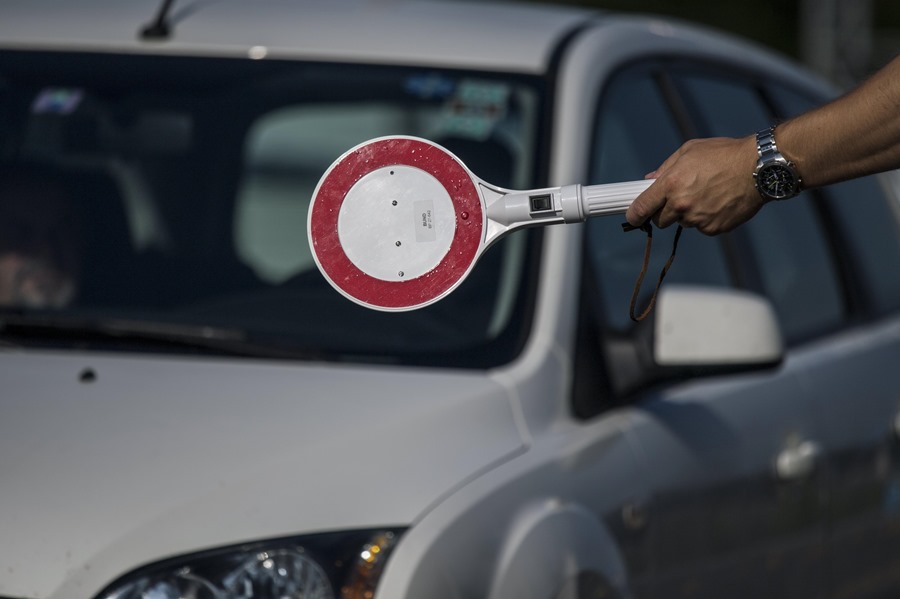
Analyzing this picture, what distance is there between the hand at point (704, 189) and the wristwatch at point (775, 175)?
1 cm

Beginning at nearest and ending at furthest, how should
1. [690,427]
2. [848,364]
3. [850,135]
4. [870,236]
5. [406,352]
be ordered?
[850,135]
[406,352]
[690,427]
[848,364]
[870,236]

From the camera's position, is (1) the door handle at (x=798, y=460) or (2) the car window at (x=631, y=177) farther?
(1) the door handle at (x=798, y=460)

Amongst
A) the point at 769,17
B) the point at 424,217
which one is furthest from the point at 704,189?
the point at 769,17

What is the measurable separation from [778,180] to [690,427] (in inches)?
57.7

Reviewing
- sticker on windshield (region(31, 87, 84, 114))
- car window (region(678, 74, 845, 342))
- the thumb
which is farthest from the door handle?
the thumb

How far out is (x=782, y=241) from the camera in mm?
4121

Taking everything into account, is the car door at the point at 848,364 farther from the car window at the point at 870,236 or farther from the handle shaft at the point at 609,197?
the handle shaft at the point at 609,197

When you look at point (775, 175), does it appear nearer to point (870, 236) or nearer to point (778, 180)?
point (778, 180)

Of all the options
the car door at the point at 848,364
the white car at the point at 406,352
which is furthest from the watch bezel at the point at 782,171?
the car door at the point at 848,364

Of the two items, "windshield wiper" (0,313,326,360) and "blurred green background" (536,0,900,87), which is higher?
"blurred green background" (536,0,900,87)

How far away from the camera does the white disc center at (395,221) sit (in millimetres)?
1883

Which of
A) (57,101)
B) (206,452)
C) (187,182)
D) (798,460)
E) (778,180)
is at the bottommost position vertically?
(798,460)

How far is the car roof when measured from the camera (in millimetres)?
3443

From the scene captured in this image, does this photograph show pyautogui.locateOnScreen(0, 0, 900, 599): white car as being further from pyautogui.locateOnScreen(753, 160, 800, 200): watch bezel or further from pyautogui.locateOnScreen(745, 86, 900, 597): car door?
pyautogui.locateOnScreen(753, 160, 800, 200): watch bezel
